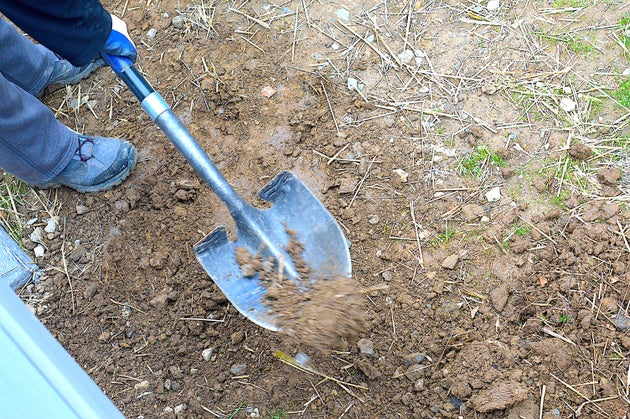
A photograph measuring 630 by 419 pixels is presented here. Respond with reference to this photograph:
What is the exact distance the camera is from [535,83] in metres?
2.77

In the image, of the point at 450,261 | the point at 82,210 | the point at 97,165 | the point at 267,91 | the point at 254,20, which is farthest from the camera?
the point at 254,20

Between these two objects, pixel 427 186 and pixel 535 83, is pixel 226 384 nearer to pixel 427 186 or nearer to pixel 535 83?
pixel 427 186

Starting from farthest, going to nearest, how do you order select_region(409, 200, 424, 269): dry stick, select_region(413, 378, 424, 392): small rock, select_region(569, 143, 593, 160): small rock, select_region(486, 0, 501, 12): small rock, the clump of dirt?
select_region(486, 0, 501, 12): small rock < select_region(569, 143, 593, 160): small rock < select_region(409, 200, 424, 269): dry stick < select_region(413, 378, 424, 392): small rock < the clump of dirt

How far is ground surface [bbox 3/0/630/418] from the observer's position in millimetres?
2238

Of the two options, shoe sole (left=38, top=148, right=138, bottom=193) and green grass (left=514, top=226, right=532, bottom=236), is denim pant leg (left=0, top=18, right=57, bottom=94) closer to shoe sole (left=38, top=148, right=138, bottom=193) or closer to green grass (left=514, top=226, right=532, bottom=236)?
shoe sole (left=38, top=148, right=138, bottom=193)

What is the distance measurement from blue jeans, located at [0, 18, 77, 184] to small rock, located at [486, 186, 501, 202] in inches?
74.8

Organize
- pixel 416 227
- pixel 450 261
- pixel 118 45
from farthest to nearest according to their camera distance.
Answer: pixel 416 227, pixel 450 261, pixel 118 45

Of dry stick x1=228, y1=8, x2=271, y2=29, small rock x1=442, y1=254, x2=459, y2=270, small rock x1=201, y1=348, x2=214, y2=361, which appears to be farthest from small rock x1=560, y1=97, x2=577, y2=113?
small rock x1=201, y1=348, x2=214, y2=361

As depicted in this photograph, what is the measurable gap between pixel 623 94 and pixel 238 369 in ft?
6.98

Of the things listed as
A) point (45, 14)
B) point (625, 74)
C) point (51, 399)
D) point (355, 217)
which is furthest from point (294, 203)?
point (625, 74)

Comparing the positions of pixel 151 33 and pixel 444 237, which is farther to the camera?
pixel 151 33

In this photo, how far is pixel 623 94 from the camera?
106 inches

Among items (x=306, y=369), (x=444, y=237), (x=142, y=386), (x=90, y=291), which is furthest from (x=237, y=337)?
(x=444, y=237)

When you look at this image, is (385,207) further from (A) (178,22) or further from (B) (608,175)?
(A) (178,22)
